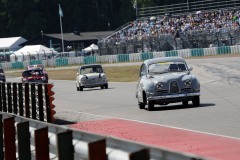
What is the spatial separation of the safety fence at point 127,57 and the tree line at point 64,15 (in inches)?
1048

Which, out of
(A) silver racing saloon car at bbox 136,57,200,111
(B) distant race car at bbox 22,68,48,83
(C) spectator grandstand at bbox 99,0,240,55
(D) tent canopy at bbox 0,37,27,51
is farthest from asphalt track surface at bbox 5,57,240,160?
(D) tent canopy at bbox 0,37,27,51

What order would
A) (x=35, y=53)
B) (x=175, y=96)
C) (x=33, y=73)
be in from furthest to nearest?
(x=35, y=53) < (x=33, y=73) < (x=175, y=96)

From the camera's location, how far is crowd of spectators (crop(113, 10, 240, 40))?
74.7 metres

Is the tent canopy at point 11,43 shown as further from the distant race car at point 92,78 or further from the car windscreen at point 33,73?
the distant race car at point 92,78

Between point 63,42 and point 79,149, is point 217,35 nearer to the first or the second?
point 63,42

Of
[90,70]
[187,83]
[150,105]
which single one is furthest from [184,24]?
[187,83]

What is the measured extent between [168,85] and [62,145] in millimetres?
17090

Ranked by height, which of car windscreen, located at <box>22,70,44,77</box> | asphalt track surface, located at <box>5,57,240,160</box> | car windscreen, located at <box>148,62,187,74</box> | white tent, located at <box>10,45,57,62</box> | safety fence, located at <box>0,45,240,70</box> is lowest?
asphalt track surface, located at <box>5,57,240,160</box>

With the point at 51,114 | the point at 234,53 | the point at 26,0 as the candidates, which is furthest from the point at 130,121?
the point at 26,0

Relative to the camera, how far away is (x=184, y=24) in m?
81.3

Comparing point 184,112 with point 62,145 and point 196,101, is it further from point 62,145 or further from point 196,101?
point 62,145

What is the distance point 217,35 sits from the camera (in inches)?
2630

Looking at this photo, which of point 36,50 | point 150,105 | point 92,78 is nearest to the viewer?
point 150,105

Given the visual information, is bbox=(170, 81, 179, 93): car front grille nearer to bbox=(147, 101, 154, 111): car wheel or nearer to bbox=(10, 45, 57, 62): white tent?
bbox=(147, 101, 154, 111): car wheel
